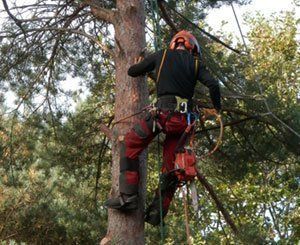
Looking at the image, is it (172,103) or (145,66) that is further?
(145,66)

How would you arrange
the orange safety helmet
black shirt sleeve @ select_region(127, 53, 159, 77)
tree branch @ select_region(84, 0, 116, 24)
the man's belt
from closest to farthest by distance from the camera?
the man's belt, black shirt sleeve @ select_region(127, 53, 159, 77), the orange safety helmet, tree branch @ select_region(84, 0, 116, 24)

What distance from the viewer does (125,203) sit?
3.52 meters

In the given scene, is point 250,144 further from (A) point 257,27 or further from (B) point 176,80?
(A) point 257,27

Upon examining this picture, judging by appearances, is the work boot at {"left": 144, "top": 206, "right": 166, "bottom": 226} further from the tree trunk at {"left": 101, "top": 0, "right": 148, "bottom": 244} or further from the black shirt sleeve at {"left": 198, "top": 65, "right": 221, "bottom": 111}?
the black shirt sleeve at {"left": 198, "top": 65, "right": 221, "bottom": 111}

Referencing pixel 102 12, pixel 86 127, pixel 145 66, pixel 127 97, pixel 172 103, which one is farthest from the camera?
pixel 86 127

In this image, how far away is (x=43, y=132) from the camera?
293 inches

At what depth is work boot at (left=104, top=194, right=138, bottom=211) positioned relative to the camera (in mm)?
3525

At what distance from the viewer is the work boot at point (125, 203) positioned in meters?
3.53

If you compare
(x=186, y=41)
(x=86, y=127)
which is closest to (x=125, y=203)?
(x=186, y=41)

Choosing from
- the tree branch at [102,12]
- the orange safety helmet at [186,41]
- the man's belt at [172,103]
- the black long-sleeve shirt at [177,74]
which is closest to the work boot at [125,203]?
the man's belt at [172,103]

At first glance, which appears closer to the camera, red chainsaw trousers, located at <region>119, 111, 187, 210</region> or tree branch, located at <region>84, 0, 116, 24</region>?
red chainsaw trousers, located at <region>119, 111, 187, 210</region>

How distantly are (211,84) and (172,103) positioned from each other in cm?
31

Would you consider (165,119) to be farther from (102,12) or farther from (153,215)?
(102,12)

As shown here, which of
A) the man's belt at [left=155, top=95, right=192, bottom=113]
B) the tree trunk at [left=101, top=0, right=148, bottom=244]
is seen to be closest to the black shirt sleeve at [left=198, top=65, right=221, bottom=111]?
the man's belt at [left=155, top=95, right=192, bottom=113]
